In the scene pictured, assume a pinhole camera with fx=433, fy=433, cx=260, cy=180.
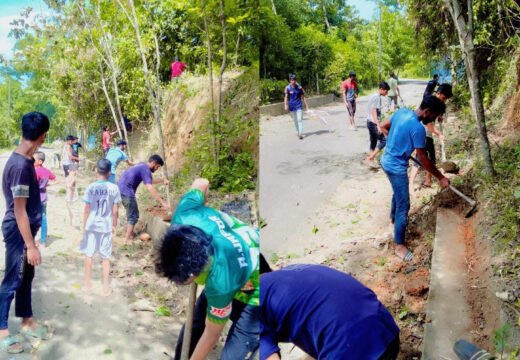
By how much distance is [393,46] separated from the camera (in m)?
1.44

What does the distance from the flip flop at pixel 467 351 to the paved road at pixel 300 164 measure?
1.71 ft

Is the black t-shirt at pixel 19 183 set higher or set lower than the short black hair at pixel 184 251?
higher

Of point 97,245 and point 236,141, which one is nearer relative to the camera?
point 236,141

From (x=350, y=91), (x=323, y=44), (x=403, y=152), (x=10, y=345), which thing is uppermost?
(x=323, y=44)

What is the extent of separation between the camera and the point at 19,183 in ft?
3.73

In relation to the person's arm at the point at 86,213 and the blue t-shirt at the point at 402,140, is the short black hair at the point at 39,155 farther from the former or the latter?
the blue t-shirt at the point at 402,140

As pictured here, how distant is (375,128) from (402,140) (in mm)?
112

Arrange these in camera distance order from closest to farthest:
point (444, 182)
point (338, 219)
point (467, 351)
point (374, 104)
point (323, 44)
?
point (323, 44)
point (467, 351)
point (338, 219)
point (374, 104)
point (444, 182)

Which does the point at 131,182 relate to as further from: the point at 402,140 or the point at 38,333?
the point at 402,140

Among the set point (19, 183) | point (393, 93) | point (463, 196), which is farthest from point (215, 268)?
point (463, 196)

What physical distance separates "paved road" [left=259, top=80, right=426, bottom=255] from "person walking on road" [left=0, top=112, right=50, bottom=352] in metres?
0.61

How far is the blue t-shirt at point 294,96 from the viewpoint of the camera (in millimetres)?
1107

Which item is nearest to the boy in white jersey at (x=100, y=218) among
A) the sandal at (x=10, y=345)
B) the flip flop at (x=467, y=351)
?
the sandal at (x=10, y=345)

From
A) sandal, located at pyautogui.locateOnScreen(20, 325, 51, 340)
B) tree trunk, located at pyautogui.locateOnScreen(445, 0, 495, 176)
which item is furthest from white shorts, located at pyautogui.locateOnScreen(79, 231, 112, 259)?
tree trunk, located at pyautogui.locateOnScreen(445, 0, 495, 176)
